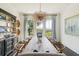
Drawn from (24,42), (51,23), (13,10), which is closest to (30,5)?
(13,10)

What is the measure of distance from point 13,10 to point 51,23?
721 mm

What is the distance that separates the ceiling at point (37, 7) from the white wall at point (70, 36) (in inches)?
4.9

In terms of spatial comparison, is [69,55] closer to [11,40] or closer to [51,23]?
[51,23]

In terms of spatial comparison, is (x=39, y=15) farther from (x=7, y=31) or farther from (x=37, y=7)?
(x=7, y=31)

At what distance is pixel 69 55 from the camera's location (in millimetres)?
2453

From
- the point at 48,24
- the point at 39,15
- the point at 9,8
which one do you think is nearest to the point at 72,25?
the point at 48,24

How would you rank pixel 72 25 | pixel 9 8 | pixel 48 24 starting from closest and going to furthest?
1. pixel 9 8
2. pixel 48 24
3. pixel 72 25

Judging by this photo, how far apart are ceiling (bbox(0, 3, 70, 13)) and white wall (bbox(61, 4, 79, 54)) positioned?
4.9 inches

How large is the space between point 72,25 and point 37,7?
76 cm

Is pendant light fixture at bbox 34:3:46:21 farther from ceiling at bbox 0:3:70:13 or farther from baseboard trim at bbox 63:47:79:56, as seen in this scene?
baseboard trim at bbox 63:47:79:56

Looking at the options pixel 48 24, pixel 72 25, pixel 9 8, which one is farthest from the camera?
pixel 72 25

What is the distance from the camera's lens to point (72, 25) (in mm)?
2764

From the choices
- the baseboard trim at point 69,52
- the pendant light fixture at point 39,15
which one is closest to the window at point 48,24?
the pendant light fixture at point 39,15

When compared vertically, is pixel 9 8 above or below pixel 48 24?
above
